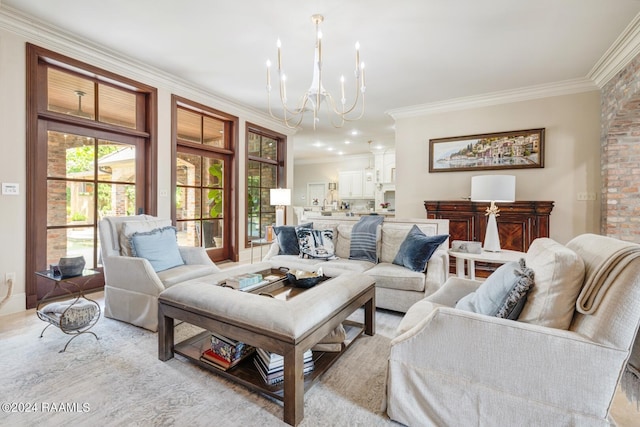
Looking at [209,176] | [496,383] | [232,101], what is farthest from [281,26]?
[496,383]

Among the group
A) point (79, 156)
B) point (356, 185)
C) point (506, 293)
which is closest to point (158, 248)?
point (79, 156)

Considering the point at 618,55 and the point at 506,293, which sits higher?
the point at 618,55

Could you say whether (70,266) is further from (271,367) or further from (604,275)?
(604,275)

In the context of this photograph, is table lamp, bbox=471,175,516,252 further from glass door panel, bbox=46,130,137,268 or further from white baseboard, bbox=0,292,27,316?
white baseboard, bbox=0,292,27,316

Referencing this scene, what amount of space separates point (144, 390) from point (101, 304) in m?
1.76

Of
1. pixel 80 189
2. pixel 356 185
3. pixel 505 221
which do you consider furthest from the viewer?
pixel 356 185

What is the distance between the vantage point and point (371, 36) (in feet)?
9.40

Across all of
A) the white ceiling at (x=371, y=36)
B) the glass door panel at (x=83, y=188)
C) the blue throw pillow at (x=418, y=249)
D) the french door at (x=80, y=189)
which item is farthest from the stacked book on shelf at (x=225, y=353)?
the white ceiling at (x=371, y=36)

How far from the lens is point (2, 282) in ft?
8.60

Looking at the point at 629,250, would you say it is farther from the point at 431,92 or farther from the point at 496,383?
the point at 431,92

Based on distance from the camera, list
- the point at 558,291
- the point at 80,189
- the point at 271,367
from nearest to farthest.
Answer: the point at 558,291 < the point at 271,367 < the point at 80,189

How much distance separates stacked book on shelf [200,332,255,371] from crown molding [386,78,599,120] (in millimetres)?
4497

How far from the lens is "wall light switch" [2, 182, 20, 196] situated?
8.59ft

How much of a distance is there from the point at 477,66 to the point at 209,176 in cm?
398
